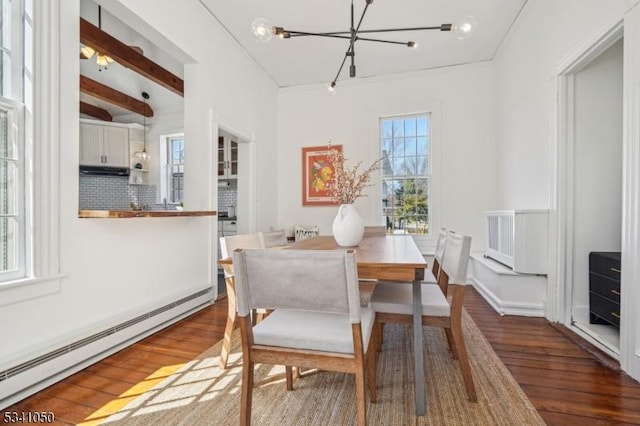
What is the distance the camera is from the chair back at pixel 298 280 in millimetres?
1146

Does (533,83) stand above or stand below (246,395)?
above

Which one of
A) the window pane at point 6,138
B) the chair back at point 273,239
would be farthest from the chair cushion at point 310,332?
the window pane at point 6,138

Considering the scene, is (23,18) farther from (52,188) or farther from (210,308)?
(210,308)

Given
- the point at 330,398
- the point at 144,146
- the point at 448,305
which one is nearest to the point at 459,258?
the point at 448,305

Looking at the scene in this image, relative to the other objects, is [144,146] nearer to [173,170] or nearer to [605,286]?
[173,170]

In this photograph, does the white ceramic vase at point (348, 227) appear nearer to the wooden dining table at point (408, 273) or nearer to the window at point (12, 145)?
the wooden dining table at point (408, 273)

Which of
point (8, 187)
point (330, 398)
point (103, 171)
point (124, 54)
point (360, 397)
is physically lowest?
point (330, 398)

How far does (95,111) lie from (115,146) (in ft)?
3.22

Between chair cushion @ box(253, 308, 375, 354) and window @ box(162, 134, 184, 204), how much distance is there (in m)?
5.01

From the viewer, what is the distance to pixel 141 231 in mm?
2488

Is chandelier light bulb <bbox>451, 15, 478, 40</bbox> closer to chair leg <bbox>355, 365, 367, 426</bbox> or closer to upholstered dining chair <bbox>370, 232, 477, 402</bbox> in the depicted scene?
upholstered dining chair <bbox>370, 232, 477, 402</bbox>

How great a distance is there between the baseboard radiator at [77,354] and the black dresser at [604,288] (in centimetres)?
345

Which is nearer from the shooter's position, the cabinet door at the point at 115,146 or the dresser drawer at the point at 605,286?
the dresser drawer at the point at 605,286

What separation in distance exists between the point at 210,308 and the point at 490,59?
4802mm
